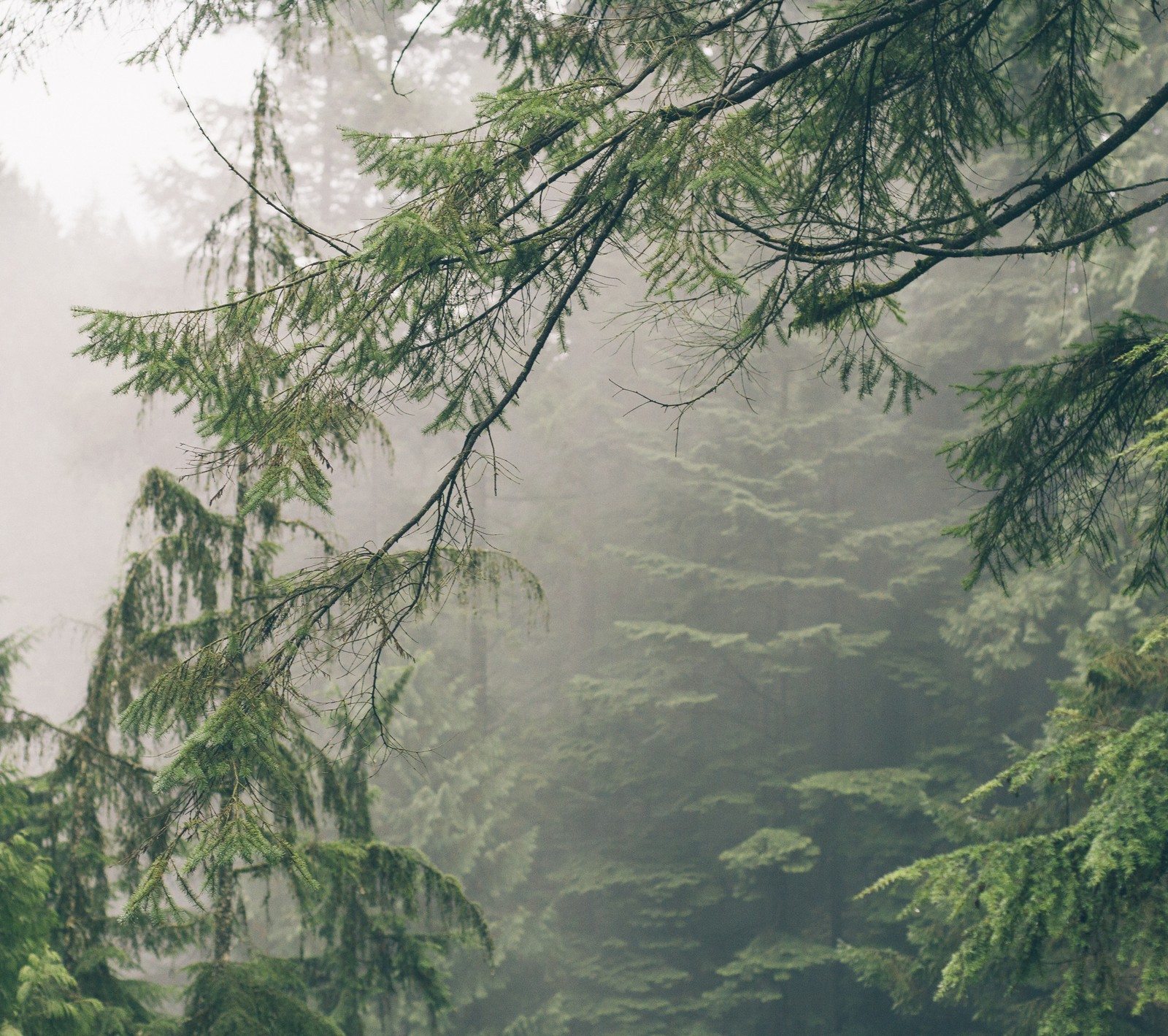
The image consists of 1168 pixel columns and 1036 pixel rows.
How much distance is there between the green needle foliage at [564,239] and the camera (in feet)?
7.84

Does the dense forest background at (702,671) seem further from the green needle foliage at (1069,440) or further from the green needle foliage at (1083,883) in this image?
the green needle foliage at (1069,440)

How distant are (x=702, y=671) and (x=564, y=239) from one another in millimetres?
12936

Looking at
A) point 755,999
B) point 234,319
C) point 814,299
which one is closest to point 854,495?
point 755,999

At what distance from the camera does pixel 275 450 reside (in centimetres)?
248

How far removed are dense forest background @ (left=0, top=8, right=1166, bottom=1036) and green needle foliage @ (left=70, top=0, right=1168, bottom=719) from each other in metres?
7.38

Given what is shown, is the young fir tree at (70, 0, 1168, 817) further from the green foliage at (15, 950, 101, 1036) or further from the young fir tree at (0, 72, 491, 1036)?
the green foliage at (15, 950, 101, 1036)

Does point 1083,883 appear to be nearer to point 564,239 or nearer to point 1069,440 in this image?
point 1069,440

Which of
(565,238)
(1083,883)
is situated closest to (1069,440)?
(1083,883)

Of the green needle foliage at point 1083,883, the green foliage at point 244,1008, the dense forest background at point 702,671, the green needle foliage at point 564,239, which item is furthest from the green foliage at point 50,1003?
the dense forest background at point 702,671

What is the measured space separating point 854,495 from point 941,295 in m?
3.77

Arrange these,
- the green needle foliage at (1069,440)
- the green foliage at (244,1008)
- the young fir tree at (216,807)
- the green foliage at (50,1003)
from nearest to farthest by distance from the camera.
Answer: the green needle foliage at (1069,440) < the green foliage at (50,1003) < the green foliage at (244,1008) < the young fir tree at (216,807)

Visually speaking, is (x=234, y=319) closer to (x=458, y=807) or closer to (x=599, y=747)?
(x=458, y=807)

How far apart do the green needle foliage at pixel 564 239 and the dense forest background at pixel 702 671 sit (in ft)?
24.2

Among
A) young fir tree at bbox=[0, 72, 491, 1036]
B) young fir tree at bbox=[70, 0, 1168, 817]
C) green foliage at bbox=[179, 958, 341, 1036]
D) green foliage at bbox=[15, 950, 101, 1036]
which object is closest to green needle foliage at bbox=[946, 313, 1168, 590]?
young fir tree at bbox=[70, 0, 1168, 817]
